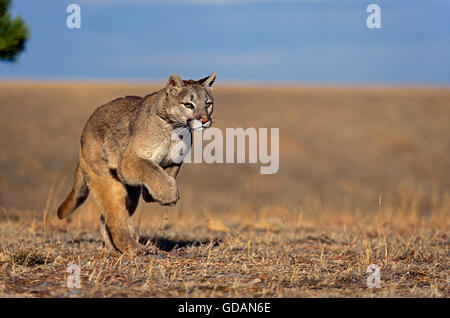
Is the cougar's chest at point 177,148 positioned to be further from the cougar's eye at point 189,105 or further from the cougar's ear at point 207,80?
the cougar's ear at point 207,80

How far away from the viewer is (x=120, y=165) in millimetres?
7039

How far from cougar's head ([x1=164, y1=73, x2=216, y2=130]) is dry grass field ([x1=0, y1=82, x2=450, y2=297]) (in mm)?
1428

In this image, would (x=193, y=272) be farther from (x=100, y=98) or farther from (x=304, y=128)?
(x=100, y=98)

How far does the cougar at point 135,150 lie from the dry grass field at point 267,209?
49cm

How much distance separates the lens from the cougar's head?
694 cm

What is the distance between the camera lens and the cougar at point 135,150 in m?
6.83

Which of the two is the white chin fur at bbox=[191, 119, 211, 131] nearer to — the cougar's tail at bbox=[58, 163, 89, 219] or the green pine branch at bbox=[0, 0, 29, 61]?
the cougar's tail at bbox=[58, 163, 89, 219]

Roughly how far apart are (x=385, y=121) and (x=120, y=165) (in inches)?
1214

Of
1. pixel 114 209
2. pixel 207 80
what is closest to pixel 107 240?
pixel 114 209

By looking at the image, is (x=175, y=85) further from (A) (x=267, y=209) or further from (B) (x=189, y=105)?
(A) (x=267, y=209)

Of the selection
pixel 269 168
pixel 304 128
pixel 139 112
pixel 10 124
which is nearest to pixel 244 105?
pixel 304 128

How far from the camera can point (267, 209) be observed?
15141 mm

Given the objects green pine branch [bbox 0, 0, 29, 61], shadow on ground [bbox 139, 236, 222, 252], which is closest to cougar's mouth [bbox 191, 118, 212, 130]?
shadow on ground [bbox 139, 236, 222, 252]

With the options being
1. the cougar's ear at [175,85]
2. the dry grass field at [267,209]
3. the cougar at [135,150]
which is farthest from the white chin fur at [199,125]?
the dry grass field at [267,209]
